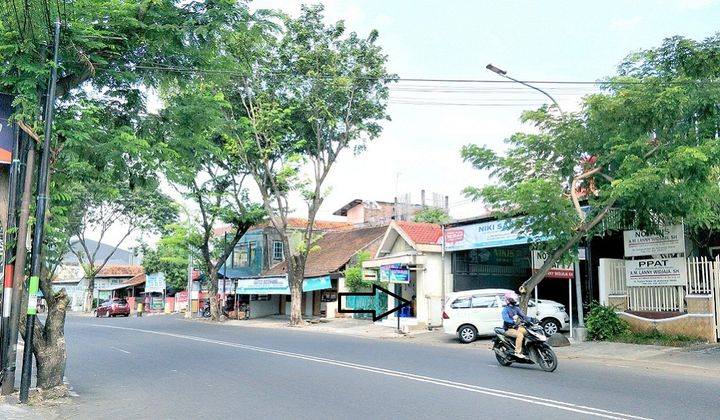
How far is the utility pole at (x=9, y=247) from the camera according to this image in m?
9.77

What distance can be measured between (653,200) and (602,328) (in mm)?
4739

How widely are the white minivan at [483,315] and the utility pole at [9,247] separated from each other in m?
14.6

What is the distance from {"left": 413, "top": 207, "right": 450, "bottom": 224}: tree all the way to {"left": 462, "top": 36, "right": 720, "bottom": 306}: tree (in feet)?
80.8

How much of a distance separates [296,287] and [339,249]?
6255 mm

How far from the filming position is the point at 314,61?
30.1 m

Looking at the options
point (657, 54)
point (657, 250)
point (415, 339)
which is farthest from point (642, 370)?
point (415, 339)

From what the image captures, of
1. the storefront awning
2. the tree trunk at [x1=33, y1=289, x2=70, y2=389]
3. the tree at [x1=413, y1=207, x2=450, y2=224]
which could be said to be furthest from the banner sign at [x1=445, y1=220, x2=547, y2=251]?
the tree at [x1=413, y1=207, x2=450, y2=224]

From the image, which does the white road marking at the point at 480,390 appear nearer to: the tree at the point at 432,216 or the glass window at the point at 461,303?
the glass window at the point at 461,303

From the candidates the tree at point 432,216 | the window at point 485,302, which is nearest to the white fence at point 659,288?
the window at point 485,302

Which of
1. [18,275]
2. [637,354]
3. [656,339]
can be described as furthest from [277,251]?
[18,275]

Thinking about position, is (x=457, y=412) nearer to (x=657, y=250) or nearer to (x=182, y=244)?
(x=657, y=250)

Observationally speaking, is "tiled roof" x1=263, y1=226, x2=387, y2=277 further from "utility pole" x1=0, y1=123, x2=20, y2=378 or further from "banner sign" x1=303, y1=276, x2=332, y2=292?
"utility pole" x1=0, y1=123, x2=20, y2=378

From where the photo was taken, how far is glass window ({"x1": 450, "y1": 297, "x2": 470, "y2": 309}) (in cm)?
2134

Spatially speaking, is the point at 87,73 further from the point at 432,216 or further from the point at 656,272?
the point at 432,216
